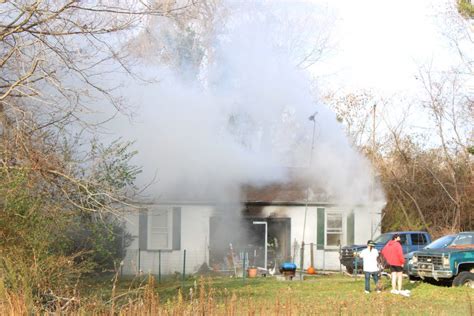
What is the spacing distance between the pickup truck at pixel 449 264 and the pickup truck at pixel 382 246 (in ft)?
14.8

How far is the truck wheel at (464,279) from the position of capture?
20452 millimetres

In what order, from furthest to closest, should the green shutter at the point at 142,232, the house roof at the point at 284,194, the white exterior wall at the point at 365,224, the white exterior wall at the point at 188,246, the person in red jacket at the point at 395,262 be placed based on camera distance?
the white exterior wall at the point at 365,224
the house roof at the point at 284,194
the green shutter at the point at 142,232
the white exterior wall at the point at 188,246
the person in red jacket at the point at 395,262

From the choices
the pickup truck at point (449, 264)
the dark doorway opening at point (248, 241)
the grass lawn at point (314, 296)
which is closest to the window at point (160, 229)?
the dark doorway opening at point (248, 241)

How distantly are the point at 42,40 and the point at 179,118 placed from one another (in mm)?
14579

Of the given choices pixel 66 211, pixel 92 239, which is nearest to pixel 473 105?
pixel 92 239


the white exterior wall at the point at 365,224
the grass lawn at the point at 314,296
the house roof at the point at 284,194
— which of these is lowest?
the grass lawn at the point at 314,296

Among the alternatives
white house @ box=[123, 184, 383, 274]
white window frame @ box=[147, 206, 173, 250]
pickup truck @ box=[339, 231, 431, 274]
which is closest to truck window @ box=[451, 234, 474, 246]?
pickup truck @ box=[339, 231, 431, 274]

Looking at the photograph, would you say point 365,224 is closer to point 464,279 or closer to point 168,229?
point 168,229

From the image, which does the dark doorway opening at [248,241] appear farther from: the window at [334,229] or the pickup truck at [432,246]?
the pickup truck at [432,246]

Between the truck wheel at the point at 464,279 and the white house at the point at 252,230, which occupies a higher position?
the white house at the point at 252,230

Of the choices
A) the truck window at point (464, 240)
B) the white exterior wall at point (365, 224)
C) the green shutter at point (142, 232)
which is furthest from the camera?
the white exterior wall at point (365, 224)

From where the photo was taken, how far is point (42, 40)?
13.2m

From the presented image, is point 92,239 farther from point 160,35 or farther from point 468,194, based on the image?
point 468,194

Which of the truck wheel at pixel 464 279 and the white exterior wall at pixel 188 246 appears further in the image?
the white exterior wall at pixel 188 246
